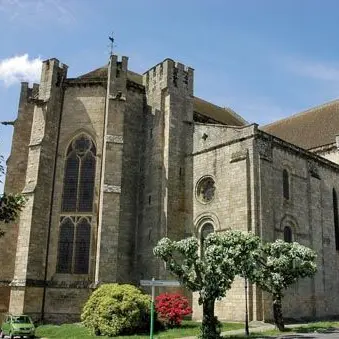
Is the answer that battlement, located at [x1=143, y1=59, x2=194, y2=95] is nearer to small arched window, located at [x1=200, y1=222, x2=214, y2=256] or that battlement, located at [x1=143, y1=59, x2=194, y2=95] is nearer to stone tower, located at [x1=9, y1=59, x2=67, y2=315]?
stone tower, located at [x1=9, y1=59, x2=67, y2=315]

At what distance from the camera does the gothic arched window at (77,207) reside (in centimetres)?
2638

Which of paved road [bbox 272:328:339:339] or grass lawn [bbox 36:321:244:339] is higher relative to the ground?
paved road [bbox 272:328:339:339]

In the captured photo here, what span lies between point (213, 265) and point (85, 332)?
7647 mm

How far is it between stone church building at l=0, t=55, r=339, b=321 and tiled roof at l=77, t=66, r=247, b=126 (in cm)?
109

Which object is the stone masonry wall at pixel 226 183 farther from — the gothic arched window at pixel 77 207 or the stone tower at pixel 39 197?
the stone tower at pixel 39 197

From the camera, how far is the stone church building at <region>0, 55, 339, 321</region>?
24.9 m

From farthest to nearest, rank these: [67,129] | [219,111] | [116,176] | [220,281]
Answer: [219,111], [67,129], [116,176], [220,281]

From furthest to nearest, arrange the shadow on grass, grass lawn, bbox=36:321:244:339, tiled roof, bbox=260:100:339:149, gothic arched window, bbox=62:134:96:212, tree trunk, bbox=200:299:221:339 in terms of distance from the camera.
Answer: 1. tiled roof, bbox=260:100:339:149
2. gothic arched window, bbox=62:134:96:212
3. the shadow on grass
4. grass lawn, bbox=36:321:244:339
5. tree trunk, bbox=200:299:221:339

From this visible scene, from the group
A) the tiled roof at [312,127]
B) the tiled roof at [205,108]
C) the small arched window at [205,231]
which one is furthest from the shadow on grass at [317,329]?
the tiled roof at [312,127]

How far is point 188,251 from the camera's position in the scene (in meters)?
17.6

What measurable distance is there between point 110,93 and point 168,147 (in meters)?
4.78

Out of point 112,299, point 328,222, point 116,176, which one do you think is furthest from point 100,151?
point 328,222

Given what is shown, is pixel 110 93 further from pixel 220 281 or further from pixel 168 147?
pixel 220 281

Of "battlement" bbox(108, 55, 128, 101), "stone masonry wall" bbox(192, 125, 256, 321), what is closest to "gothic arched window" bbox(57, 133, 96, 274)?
"battlement" bbox(108, 55, 128, 101)
